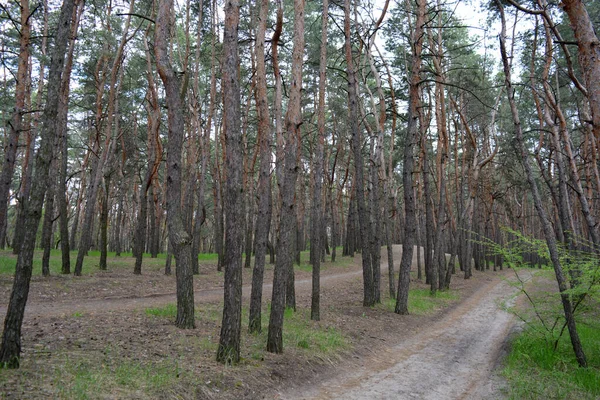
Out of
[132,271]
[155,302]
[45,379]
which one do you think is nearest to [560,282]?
[45,379]

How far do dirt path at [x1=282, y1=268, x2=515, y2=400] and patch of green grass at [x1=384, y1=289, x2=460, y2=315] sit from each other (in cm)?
134

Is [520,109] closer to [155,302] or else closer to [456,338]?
[456,338]

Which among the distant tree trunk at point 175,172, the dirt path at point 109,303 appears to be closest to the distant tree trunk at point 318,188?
the distant tree trunk at point 175,172

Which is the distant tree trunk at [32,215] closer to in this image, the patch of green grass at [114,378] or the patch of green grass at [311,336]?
the patch of green grass at [114,378]

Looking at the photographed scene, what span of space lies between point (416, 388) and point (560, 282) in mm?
3660

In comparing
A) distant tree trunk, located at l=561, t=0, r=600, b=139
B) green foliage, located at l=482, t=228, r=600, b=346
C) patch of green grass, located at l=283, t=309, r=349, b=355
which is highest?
distant tree trunk, located at l=561, t=0, r=600, b=139

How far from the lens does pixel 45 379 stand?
452 centimetres

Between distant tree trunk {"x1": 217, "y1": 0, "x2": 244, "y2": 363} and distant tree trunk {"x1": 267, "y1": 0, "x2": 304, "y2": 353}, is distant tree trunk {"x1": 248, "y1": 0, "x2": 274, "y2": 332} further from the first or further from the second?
distant tree trunk {"x1": 217, "y1": 0, "x2": 244, "y2": 363}

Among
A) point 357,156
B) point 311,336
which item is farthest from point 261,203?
point 357,156

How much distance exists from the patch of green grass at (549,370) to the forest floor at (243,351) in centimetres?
40

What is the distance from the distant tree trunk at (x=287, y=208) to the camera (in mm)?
7176

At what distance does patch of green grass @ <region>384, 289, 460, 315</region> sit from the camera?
512 inches

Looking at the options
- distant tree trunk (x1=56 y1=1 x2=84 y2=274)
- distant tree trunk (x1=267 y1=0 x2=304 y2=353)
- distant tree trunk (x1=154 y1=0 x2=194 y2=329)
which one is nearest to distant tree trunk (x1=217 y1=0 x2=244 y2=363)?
distant tree trunk (x1=267 y1=0 x2=304 y2=353)

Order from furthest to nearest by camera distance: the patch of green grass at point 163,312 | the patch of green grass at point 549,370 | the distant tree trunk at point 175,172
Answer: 1. the patch of green grass at point 163,312
2. the distant tree trunk at point 175,172
3. the patch of green grass at point 549,370
